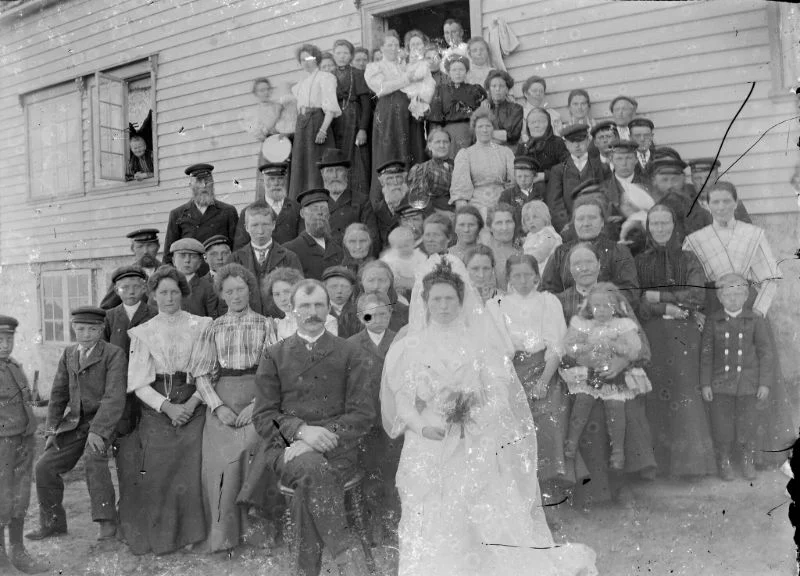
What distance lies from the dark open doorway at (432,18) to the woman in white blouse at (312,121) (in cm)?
93

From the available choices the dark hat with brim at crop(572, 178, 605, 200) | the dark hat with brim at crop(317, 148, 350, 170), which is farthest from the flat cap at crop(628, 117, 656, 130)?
the dark hat with brim at crop(317, 148, 350, 170)

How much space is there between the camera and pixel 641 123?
17.7ft

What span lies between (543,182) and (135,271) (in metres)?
3.16

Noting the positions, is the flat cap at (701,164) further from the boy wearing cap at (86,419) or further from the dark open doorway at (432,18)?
the boy wearing cap at (86,419)

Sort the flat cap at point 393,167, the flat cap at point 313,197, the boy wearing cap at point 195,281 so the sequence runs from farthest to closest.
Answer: the flat cap at point 393,167 → the flat cap at point 313,197 → the boy wearing cap at point 195,281

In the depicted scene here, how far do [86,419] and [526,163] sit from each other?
365cm

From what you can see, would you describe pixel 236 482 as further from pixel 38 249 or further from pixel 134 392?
pixel 38 249

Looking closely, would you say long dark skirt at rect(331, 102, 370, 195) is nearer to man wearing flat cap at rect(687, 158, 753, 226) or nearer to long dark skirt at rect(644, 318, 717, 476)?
man wearing flat cap at rect(687, 158, 753, 226)

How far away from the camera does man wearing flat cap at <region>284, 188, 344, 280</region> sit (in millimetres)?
5273

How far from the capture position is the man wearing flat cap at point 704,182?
173 inches

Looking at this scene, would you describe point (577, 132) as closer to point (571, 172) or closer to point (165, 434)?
point (571, 172)

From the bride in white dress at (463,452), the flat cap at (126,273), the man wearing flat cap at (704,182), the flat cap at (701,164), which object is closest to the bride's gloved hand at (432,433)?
the bride in white dress at (463,452)

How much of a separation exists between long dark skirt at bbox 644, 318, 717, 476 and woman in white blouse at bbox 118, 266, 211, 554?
2733mm

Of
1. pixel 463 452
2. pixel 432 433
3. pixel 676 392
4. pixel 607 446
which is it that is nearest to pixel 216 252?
pixel 432 433
